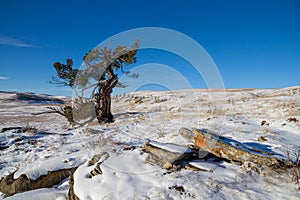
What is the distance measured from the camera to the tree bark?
15.6 meters

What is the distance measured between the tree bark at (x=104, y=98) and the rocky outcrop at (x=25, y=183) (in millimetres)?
10795

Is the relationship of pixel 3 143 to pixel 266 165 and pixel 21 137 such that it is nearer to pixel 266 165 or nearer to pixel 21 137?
pixel 21 137

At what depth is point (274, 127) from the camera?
25.3ft

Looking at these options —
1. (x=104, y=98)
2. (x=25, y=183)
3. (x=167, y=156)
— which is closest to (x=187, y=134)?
(x=167, y=156)

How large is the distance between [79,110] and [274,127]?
15109mm

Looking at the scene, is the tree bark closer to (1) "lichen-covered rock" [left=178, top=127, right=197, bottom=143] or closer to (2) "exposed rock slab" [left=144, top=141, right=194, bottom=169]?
(1) "lichen-covered rock" [left=178, top=127, right=197, bottom=143]

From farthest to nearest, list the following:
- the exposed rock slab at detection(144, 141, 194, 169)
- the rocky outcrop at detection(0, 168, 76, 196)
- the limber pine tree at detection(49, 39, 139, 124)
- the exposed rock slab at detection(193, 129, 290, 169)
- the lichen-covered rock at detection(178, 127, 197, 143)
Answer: the limber pine tree at detection(49, 39, 139, 124) < the lichen-covered rock at detection(178, 127, 197, 143) < the rocky outcrop at detection(0, 168, 76, 196) < the exposed rock slab at detection(144, 141, 194, 169) < the exposed rock slab at detection(193, 129, 290, 169)

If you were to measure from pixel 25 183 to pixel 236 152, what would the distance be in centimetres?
560

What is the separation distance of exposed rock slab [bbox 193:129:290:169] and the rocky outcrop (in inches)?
152

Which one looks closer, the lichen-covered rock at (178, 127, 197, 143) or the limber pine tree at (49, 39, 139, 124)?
the lichen-covered rock at (178, 127, 197, 143)

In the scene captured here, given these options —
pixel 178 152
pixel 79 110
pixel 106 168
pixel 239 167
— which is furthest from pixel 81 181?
pixel 79 110

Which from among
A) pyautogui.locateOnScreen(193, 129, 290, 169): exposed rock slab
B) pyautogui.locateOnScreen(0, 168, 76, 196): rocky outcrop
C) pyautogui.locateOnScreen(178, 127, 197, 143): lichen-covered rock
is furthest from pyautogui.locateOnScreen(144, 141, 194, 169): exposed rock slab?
pyautogui.locateOnScreen(0, 168, 76, 196): rocky outcrop

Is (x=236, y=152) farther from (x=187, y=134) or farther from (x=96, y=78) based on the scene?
(x=96, y=78)

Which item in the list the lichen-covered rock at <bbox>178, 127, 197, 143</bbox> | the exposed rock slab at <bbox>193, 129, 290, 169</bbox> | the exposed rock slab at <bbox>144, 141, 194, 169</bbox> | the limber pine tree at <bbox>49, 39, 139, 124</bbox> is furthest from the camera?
the limber pine tree at <bbox>49, 39, 139, 124</bbox>
